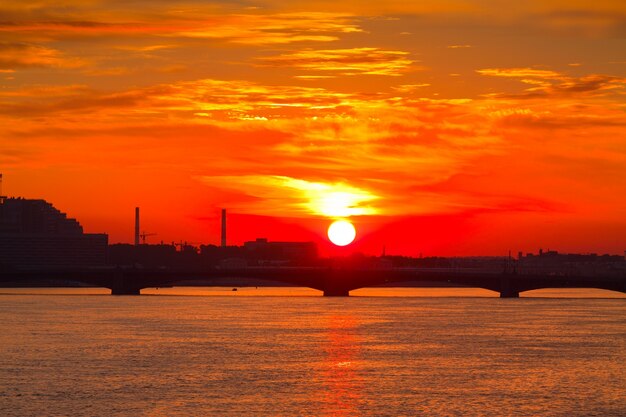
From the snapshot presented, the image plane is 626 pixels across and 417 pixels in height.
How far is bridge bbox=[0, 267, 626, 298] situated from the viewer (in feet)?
551

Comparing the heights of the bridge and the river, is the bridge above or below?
above

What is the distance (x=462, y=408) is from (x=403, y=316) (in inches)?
3278

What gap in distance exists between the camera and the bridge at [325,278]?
168000mm

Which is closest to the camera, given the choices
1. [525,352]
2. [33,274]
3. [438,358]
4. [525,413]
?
[525,413]

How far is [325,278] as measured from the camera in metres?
185

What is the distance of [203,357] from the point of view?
73562 millimetres

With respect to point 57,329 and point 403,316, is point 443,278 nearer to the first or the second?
point 403,316

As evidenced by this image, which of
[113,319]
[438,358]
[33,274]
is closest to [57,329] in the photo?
[113,319]

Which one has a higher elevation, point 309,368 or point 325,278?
point 325,278

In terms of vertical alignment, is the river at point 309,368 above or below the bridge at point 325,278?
below

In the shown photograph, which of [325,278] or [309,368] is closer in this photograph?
[309,368]

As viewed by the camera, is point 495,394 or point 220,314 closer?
point 495,394

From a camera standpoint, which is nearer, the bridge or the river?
the river

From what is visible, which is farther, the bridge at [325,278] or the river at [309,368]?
the bridge at [325,278]
